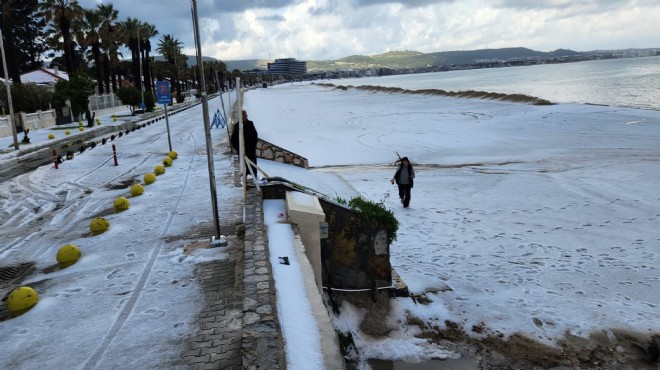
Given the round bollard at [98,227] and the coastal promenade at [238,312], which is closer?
the coastal promenade at [238,312]

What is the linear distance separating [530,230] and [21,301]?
10.7 metres

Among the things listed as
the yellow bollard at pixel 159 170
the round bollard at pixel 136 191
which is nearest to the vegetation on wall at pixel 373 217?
the round bollard at pixel 136 191

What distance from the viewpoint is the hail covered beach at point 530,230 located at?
8.02 metres

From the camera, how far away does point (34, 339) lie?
5.73 metres

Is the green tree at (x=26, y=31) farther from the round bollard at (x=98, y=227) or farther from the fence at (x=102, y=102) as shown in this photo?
the round bollard at (x=98, y=227)

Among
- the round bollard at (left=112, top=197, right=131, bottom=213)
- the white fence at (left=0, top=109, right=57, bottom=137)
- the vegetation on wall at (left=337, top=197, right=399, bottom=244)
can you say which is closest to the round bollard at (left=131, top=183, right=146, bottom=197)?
the round bollard at (left=112, top=197, right=131, bottom=213)

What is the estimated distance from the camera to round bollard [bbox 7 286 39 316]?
6.46 meters

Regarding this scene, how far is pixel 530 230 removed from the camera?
1204 cm

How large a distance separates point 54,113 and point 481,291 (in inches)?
1761

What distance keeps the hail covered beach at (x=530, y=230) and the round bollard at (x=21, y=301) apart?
5.98m

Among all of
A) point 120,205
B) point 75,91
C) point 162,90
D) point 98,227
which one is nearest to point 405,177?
point 120,205

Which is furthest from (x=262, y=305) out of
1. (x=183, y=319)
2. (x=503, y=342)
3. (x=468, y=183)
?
(x=468, y=183)

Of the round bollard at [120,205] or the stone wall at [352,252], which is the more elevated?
the round bollard at [120,205]

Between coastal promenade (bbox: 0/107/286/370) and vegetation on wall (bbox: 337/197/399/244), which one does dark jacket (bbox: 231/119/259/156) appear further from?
vegetation on wall (bbox: 337/197/399/244)
